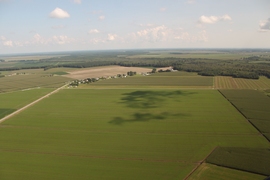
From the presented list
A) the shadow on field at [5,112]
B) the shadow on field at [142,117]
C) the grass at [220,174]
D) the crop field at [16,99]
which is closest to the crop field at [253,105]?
the grass at [220,174]

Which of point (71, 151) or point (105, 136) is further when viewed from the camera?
point (105, 136)

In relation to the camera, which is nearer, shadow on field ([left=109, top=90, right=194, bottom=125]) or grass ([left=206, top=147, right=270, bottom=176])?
grass ([left=206, top=147, right=270, bottom=176])

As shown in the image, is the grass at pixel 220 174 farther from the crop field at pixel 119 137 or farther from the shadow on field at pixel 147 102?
the shadow on field at pixel 147 102

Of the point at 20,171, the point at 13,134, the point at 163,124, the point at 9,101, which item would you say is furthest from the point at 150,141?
the point at 9,101

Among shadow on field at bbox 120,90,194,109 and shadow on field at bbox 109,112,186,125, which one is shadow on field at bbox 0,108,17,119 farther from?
shadow on field at bbox 120,90,194,109

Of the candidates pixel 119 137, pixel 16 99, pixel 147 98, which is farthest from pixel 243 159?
pixel 16 99

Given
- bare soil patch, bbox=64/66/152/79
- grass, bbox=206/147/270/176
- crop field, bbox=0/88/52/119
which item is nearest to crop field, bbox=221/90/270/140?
grass, bbox=206/147/270/176

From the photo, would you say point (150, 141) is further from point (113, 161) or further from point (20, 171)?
point (20, 171)
